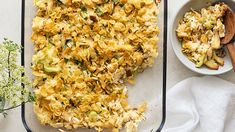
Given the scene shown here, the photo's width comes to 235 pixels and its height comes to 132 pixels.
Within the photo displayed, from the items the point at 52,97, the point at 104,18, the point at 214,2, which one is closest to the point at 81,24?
the point at 104,18

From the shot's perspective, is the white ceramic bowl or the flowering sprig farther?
the white ceramic bowl

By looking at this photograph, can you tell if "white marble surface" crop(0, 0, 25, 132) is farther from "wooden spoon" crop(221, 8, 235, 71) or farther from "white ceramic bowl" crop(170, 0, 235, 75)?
"wooden spoon" crop(221, 8, 235, 71)

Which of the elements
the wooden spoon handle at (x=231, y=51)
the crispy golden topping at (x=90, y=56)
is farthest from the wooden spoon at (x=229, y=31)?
the crispy golden topping at (x=90, y=56)

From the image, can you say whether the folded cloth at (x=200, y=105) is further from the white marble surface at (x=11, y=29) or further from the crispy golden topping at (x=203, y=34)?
the white marble surface at (x=11, y=29)

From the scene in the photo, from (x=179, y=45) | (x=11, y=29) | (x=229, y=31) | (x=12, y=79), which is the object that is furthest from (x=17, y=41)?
(x=229, y=31)

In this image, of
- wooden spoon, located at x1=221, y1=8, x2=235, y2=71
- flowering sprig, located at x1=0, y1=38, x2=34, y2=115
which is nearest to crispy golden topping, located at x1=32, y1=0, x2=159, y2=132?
flowering sprig, located at x1=0, y1=38, x2=34, y2=115
